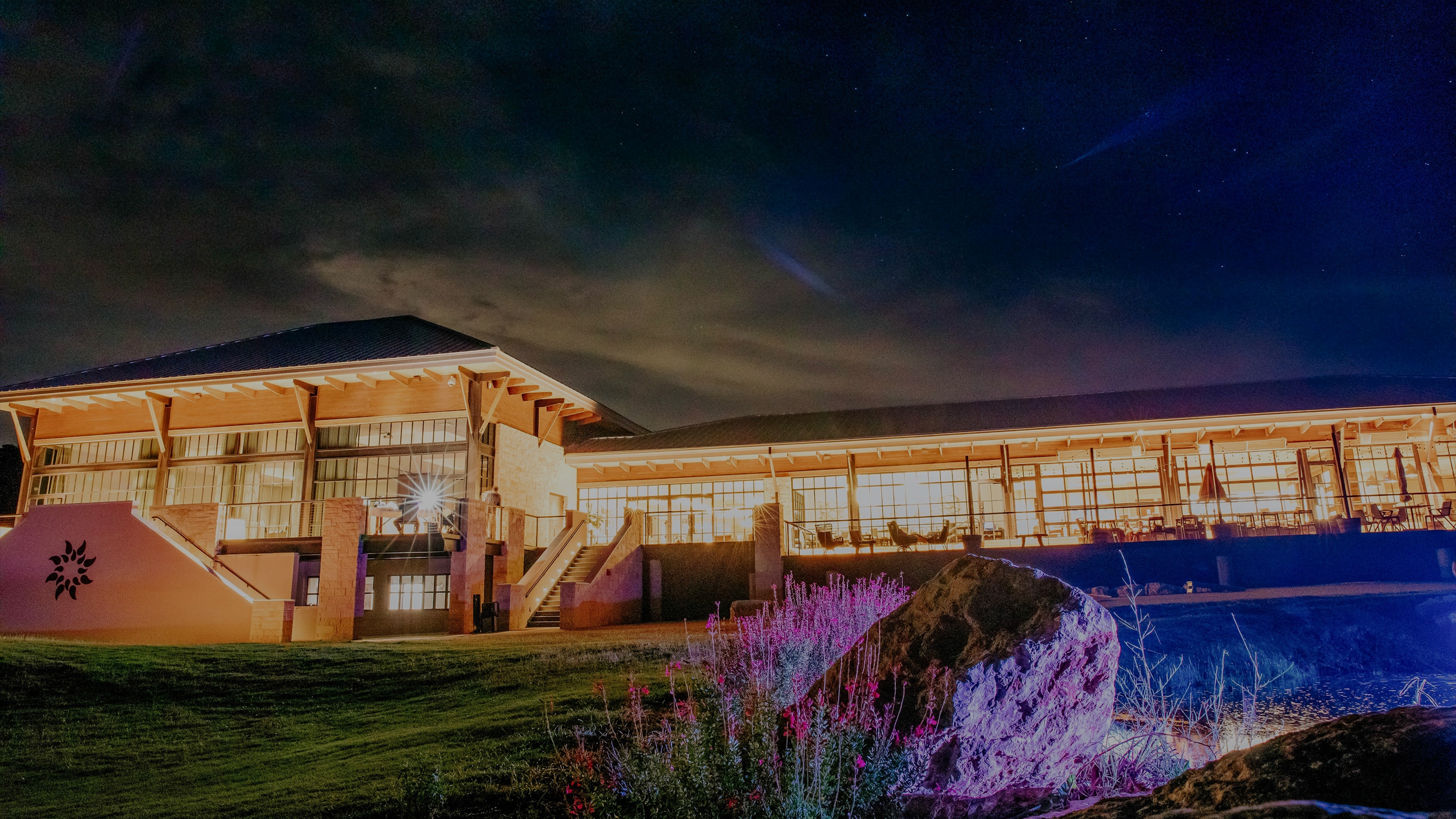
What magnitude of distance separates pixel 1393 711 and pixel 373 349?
23.5 m

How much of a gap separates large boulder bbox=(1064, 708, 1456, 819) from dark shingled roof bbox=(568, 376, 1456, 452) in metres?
19.8

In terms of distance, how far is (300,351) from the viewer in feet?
80.6

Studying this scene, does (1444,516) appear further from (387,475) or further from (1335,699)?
(387,475)

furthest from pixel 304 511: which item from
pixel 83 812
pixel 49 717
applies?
pixel 83 812

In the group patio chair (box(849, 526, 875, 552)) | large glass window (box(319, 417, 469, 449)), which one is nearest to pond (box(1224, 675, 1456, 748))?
patio chair (box(849, 526, 875, 552))

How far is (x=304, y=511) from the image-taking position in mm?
22469

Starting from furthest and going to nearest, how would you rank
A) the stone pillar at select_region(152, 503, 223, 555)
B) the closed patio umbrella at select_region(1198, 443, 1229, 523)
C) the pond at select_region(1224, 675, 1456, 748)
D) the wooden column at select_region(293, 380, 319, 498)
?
the wooden column at select_region(293, 380, 319, 498) < the stone pillar at select_region(152, 503, 223, 555) < the closed patio umbrella at select_region(1198, 443, 1229, 523) < the pond at select_region(1224, 675, 1456, 748)

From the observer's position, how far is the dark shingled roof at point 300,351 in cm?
2273

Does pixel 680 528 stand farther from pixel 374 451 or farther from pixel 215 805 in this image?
pixel 215 805

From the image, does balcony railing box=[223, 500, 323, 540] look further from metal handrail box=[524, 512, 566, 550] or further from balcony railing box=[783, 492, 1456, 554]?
balcony railing box=[783, 492, 1456, 554]

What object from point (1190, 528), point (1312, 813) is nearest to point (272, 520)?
point (1190, 528)

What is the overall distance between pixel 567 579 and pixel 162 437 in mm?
13071

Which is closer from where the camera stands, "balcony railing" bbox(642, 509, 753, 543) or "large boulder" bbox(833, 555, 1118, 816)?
"large boulder" bbox(833, 555, 1118, 816)

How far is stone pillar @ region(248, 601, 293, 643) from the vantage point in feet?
56.0
